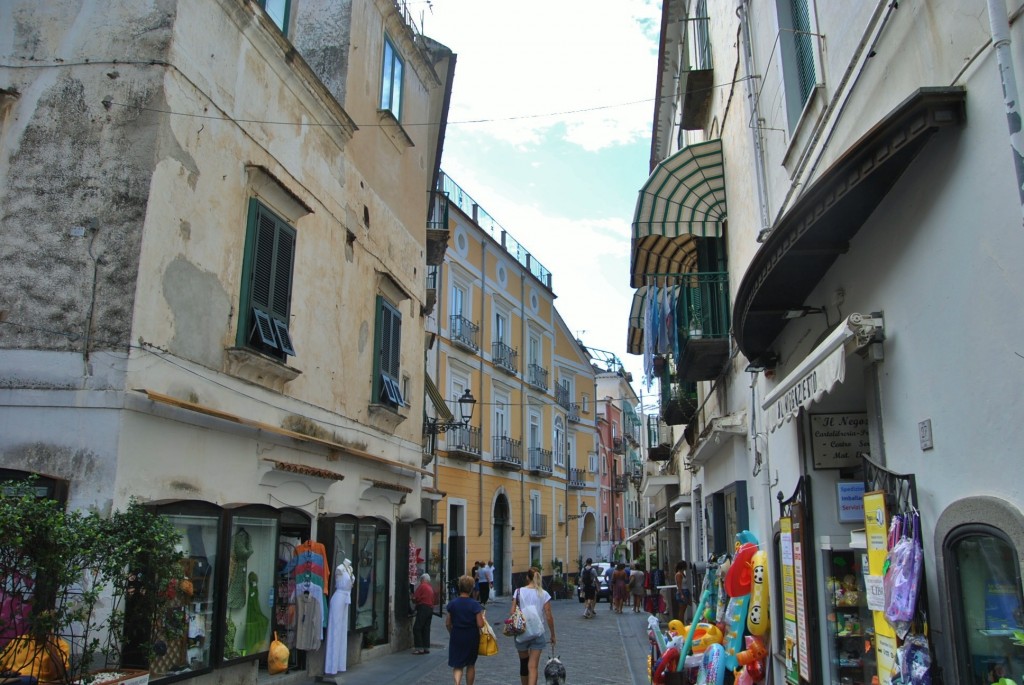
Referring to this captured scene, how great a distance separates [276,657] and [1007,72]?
9475mm

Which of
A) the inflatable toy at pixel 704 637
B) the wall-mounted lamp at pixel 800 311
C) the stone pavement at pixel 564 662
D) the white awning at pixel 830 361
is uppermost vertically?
the wall-mounted lamp at pixel 800 311

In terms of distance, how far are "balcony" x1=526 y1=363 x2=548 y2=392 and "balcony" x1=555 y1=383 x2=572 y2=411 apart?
6.15 ft

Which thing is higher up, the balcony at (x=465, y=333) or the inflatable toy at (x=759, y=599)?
the balcony at (x=465, y=333)

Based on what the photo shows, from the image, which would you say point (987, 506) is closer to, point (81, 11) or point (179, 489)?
point (179, 489)

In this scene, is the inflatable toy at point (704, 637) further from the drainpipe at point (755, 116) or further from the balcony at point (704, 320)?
the drainpipe at point (755, 116)

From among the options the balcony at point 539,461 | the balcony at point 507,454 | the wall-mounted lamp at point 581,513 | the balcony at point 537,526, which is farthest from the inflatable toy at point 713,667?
the wall-mounted lamp at point 581,513

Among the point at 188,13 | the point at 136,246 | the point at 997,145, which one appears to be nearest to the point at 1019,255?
the point at 997,145

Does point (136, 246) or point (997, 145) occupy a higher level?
point (136, 246)

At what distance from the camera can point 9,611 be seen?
497 centimetres

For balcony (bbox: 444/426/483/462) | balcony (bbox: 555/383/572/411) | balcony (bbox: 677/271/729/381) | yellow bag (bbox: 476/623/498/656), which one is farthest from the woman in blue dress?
balcony (bbox: 555/383/572/411)

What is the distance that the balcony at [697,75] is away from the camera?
12.8 meters

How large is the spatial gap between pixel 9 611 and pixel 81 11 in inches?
244

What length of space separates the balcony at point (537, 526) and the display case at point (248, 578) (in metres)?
24.9

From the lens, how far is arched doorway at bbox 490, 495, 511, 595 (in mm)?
31797
